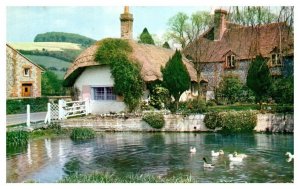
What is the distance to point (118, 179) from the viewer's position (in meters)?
10.5

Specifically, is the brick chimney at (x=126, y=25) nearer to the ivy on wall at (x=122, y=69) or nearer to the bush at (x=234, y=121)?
the ivy on wall at (x=122, y=69)

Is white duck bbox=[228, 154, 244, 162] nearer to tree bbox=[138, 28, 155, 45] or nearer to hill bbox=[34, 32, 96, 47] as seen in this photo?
hill bbox=[34, 32, 96, 47]

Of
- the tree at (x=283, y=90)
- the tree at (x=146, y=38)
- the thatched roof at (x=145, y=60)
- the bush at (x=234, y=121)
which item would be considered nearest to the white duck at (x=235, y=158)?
the tree at (x=283, y=90)

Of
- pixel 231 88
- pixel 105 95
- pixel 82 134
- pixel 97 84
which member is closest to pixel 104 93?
pixel 105 95

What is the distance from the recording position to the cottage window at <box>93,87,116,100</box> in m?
19.6

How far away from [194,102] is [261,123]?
291 cm

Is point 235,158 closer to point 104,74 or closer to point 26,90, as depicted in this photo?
point 26,90

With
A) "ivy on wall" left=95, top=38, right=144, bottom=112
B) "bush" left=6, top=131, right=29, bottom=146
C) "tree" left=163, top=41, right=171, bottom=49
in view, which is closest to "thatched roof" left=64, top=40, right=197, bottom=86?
"ivy on wall" left=95, top=38, right=144, bottom=112

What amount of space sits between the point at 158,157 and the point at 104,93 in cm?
760

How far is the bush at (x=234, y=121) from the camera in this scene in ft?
53.4

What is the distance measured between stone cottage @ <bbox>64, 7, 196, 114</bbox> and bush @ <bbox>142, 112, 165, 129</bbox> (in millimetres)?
2040

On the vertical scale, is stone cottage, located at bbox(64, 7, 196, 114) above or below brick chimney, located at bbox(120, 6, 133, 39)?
below

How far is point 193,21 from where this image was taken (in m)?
14.1

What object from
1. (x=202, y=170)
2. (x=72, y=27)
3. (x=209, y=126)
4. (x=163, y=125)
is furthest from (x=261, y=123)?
(x=72, y=27)
